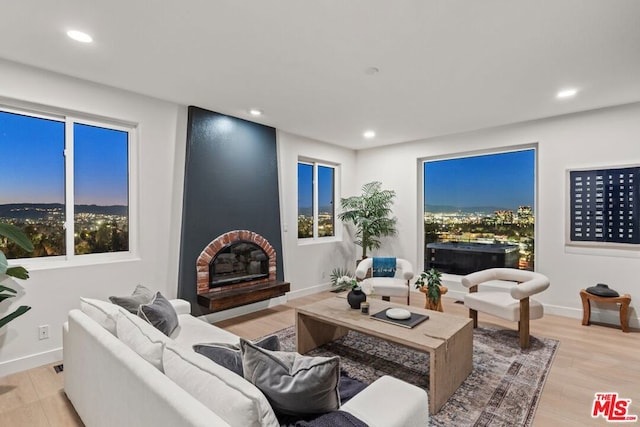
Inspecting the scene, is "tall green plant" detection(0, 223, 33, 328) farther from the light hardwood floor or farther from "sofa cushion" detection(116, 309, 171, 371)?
"sofa cushion" detection(116, 309, 171, 371)

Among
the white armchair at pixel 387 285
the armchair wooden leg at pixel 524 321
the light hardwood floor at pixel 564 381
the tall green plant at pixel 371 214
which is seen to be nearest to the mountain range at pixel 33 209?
the light hardwood floor at pixel 564 381

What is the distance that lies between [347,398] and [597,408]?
2013 mm

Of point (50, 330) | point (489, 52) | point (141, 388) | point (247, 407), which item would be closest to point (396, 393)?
point (247, 407)

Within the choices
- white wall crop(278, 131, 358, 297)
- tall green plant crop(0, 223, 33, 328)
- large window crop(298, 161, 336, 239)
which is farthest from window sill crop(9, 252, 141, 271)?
large window crop(298, 161, 336, 239)

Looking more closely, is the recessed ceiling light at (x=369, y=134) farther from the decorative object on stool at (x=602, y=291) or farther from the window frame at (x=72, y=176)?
the decorative object on stool at (x=602, y=291)

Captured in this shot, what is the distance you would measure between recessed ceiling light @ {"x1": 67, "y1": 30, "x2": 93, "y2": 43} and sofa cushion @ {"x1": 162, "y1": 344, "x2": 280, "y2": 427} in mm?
2369

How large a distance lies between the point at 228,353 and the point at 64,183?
2794 mm

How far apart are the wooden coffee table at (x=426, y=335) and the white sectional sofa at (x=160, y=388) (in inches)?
32.1

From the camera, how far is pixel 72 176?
10.3ft

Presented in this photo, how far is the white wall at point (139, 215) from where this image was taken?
9.17 feet

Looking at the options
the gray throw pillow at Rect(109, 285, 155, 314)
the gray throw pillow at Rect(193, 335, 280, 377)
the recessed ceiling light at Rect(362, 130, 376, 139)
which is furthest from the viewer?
the recessed ceiling light at Rect(362, 130, 376, 139)

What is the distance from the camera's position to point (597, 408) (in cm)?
226

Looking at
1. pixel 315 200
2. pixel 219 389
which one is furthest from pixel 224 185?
pixel 219 389

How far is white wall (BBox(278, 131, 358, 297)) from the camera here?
5051 mm
